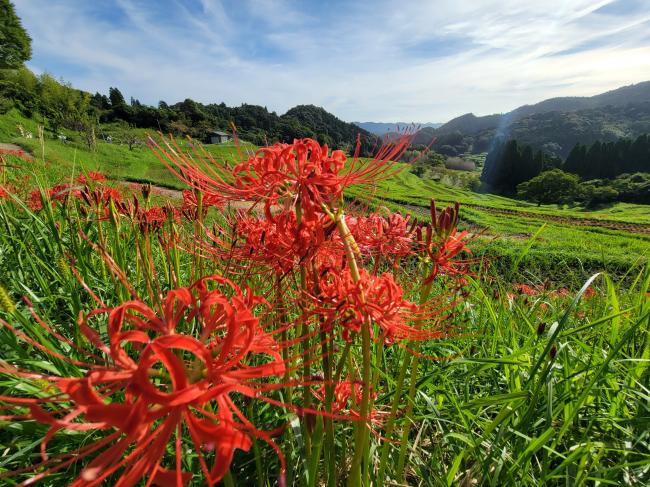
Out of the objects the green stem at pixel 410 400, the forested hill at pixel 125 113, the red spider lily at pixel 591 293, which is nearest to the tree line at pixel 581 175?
the forested hill at pixel 125 113

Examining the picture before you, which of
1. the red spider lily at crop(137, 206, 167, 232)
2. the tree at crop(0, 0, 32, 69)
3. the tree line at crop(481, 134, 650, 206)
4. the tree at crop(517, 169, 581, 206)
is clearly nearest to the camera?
the red spider lily at crop(137, 206, 167, 232)

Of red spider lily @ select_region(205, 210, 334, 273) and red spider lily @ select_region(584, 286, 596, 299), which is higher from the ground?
red spider lily @ select_region(205, 210, 334, 273)

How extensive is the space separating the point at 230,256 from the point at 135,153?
134 ft

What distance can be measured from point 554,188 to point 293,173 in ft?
248

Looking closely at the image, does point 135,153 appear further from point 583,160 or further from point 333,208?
point 583,160

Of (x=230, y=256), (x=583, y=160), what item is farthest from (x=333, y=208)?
(x=583, y=160)

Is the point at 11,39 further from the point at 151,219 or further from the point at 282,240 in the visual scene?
the point at 282,240

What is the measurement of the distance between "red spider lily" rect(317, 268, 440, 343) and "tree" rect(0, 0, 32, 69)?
56.0 metres

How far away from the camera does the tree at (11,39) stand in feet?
132

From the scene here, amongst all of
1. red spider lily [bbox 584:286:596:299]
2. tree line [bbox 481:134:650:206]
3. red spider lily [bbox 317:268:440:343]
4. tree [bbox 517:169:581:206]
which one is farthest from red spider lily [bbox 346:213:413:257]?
tree [bbox 517:169:581:206]

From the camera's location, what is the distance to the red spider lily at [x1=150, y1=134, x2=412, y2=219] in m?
1.26

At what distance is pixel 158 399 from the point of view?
25.8 inches

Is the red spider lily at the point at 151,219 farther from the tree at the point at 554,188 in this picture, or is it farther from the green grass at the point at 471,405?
the tree at the point at 554,188

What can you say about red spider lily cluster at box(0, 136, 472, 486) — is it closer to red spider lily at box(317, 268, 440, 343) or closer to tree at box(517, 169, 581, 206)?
red spider lily at box(317, 268, 440, 343)
